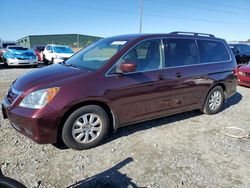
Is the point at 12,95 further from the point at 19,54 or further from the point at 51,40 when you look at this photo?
the point at 51,40

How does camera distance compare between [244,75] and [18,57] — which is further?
[18,57]

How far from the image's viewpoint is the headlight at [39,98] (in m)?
Result: 3.28

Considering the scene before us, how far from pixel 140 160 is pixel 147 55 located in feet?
6.32

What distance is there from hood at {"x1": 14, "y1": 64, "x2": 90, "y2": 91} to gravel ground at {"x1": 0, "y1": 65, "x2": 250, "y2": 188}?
98 centimetres

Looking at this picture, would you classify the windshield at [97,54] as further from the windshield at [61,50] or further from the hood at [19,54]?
the windshield at [61,50]

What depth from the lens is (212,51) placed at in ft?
17.7

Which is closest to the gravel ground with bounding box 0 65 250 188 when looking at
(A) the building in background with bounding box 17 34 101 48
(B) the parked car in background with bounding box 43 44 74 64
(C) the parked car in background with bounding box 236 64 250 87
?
(C) the parked car in background with bounding box 236 64 250 87

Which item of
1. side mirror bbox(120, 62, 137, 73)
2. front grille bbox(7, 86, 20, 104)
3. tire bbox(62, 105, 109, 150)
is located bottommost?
tire bbox(62, 105, 109, 150)

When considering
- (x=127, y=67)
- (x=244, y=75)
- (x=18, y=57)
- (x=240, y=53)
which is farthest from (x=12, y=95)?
(x=240, y=53)

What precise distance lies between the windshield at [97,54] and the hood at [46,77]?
26cm

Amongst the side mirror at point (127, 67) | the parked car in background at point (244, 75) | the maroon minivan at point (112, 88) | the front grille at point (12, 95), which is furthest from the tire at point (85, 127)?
the parked car in background at point (244, 75)

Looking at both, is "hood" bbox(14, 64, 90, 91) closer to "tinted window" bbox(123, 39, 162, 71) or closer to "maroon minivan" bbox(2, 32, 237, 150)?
"maroon minivan" bbox(2, 32, 237, 150)

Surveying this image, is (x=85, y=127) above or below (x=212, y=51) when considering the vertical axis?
below

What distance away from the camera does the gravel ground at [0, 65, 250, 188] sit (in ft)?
9.78
